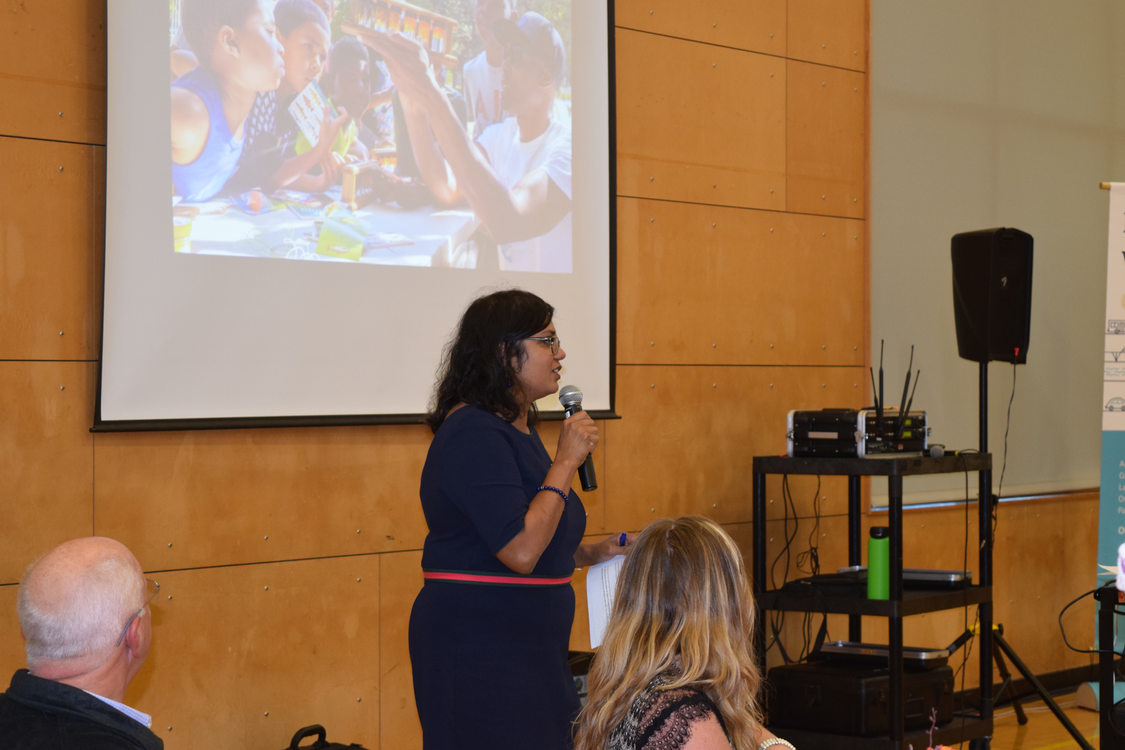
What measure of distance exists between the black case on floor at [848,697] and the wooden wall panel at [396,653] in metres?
1.21

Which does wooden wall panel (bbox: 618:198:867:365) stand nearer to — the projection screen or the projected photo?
the projection screen

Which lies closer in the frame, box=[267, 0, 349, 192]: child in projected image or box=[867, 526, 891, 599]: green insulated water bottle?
box=[267, 0, 349, 192]: child in projected image

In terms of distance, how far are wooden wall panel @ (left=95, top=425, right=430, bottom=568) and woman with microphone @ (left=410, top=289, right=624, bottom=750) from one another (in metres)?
1.07

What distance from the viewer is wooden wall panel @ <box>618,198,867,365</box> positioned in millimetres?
4164

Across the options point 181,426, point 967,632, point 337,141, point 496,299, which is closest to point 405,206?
point 337,141

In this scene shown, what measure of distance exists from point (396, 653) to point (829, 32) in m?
3.07

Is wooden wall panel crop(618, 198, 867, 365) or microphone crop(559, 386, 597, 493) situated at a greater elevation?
wooden wall panel crop(618, 198, 867, 365)

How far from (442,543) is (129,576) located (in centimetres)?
75

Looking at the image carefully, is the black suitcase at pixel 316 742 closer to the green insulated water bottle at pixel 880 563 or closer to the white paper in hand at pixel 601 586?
the white paper in hand at pixel 601 586

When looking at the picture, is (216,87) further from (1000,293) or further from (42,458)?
(1000,293)

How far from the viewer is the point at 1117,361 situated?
477cm

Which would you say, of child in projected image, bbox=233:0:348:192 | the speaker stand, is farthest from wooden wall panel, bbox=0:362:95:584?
the speaker stand

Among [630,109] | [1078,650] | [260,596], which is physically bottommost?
[1078,650]

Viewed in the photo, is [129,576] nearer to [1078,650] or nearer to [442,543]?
[442,543]
